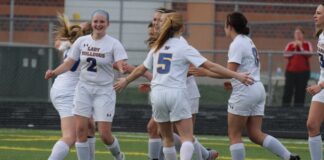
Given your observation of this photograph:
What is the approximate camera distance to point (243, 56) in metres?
12.0

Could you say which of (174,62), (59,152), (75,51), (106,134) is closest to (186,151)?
(174,62)

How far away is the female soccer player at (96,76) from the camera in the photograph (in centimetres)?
1209

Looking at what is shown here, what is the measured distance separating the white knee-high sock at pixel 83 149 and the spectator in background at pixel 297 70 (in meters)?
8.79

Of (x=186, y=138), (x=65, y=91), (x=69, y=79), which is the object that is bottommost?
(x=186, y=138)

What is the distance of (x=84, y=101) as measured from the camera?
1210 cm

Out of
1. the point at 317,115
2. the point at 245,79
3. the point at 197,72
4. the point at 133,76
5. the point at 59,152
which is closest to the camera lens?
the point at 245,79

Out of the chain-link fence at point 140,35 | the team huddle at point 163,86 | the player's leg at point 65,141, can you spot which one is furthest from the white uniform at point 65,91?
the chain-link fence at point 140,35

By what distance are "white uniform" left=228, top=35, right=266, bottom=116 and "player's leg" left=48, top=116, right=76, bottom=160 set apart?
6.07 ft

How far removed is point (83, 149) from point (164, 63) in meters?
1.62

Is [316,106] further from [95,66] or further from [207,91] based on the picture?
[207,91]

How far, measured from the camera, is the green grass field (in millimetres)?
14539

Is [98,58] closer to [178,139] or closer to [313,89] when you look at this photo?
[178,139]

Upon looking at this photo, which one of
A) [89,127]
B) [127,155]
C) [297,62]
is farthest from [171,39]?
[297,62]

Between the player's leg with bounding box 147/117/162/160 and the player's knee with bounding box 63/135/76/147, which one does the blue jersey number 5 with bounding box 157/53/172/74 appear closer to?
the player's knee with bounding box 63/135/76/147
